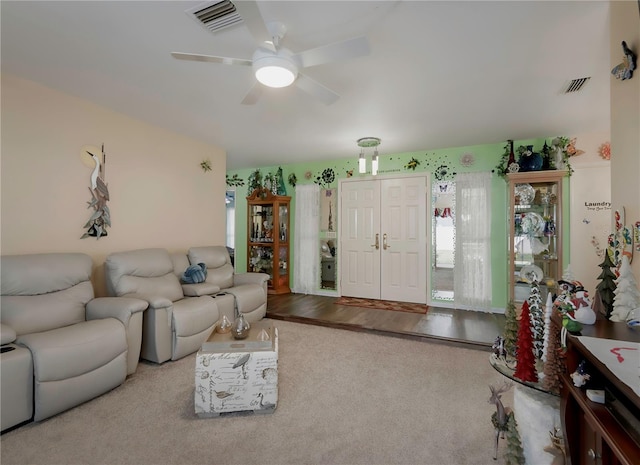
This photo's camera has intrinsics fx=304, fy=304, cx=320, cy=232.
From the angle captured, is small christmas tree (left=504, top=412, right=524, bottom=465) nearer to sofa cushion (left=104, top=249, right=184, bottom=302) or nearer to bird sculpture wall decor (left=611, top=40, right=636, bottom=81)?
bird sculpture wall decor (left=611, top=40, right=636, bottom=81)

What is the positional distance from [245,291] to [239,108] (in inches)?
79.3

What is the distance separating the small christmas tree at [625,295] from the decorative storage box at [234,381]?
181 centimetres

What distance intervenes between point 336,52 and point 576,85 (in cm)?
222

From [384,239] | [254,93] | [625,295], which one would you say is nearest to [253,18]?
[254,93]

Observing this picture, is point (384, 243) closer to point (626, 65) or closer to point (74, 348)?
point (626, 65)

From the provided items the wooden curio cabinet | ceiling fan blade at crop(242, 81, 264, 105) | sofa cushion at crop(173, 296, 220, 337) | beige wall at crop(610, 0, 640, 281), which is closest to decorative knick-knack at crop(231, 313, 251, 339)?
sofa cushion at crop(173, 296, 220, 337)

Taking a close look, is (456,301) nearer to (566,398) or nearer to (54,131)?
(566,398)

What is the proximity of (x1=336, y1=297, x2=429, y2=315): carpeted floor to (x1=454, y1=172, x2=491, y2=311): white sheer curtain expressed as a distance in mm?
599

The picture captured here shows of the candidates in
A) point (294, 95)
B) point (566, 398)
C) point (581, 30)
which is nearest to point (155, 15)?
point (294, 95)

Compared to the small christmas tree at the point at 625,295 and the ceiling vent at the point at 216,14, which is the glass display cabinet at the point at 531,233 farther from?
the ceiling vent at the point at 216,14

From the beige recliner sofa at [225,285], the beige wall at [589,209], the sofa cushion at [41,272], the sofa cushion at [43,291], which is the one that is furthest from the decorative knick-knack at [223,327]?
the beige wall at [589,209]

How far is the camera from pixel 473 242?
432 cm

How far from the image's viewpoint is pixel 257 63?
1783 millimetres

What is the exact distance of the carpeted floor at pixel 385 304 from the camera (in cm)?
432
